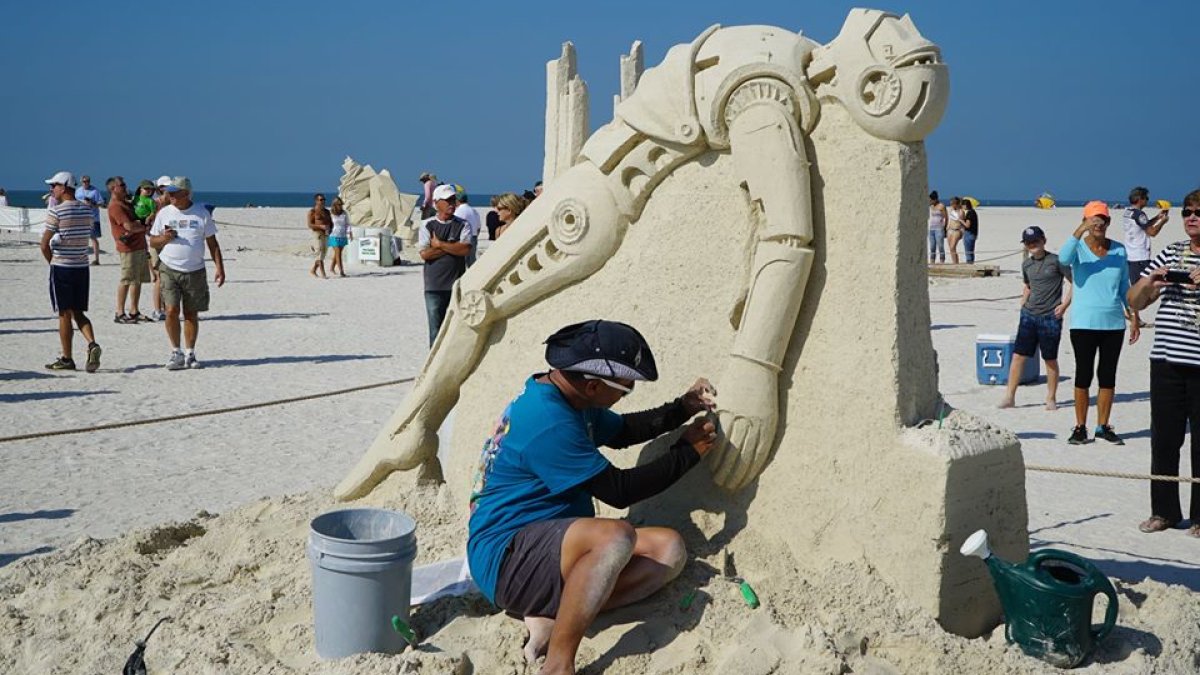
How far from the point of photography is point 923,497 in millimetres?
3625

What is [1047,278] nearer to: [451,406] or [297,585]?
[451,406]

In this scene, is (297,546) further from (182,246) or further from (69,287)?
(69,287)

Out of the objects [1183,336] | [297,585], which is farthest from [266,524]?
[1183,336]

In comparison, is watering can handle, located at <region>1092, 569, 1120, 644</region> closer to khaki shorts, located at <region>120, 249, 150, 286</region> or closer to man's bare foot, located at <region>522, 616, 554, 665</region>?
man's bare foot, located at <region>522, 616, 554, 665</region>

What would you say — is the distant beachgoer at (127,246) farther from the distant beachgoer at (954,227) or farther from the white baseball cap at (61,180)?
the distant beachgoer at (954,227)

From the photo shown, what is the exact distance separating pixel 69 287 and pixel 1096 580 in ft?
28.4

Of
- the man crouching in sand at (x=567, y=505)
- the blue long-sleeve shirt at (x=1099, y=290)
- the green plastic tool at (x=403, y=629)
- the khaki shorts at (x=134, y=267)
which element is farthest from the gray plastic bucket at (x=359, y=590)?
the khaki shorts at (x=134, y=267)

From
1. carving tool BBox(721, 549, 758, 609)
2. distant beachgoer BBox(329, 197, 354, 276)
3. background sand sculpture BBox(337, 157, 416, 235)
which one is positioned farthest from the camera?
background sand sculpture BBox(337, 157, 416, 235)

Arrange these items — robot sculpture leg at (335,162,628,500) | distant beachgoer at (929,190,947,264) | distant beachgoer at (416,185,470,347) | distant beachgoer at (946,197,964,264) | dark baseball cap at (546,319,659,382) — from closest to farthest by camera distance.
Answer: dark baseball cap at (546,319,659,382), robot sculpture leg at (335,162,628,500), distant beachgoer at (416,185,470,347), distant beachgoer at (929,190,947,264), distant beachgoer at (946,197,964,264)

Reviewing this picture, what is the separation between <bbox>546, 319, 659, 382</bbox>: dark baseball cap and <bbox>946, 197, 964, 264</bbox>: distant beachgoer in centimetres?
1992

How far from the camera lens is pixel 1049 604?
3.39m

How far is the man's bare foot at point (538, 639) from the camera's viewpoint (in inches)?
138

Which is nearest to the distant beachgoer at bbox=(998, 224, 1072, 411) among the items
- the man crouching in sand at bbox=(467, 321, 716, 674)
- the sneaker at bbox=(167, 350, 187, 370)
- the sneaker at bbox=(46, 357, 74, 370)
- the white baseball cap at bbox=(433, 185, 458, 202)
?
the white baseball cap at bbox=(433, 185, 458, 202)

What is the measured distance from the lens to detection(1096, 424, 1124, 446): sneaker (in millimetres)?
7629
